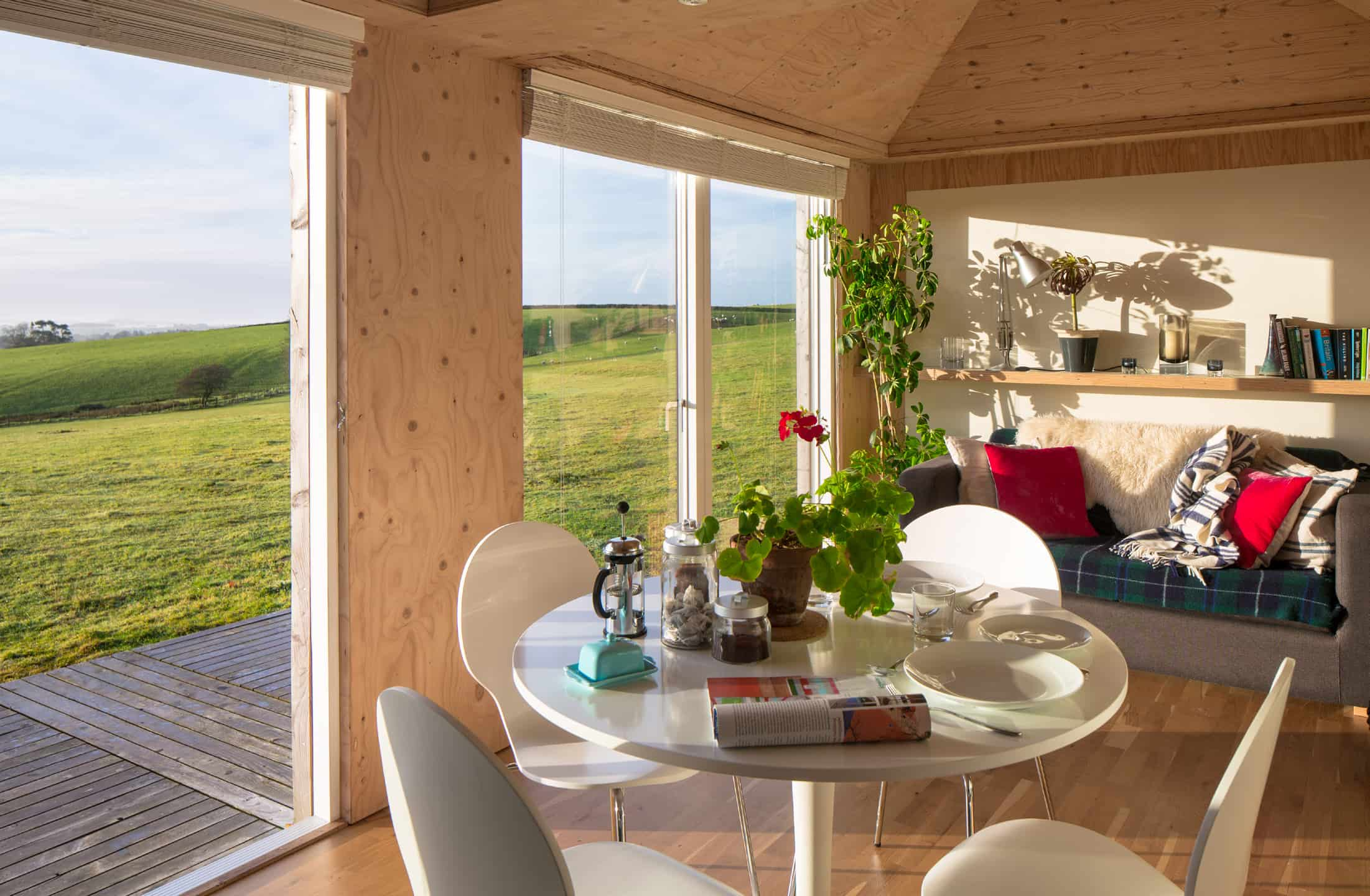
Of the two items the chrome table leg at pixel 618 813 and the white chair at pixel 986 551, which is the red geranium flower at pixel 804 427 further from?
the chrome table leg at pixel 618 813

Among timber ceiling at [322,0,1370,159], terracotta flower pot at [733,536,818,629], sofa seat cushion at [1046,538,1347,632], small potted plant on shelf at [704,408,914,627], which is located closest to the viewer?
small potted plant on shelf at [704,408,914,627]

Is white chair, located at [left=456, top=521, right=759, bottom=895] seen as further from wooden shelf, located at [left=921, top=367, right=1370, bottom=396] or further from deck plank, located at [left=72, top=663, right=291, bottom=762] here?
wooden shelf, located at [left=921, top=367, right=1370, bottom=396]

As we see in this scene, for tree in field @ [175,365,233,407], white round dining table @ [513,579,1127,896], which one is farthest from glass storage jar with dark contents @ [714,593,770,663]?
tree in field @ [175,365,233,407]

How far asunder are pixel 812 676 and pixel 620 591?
0.39 meters

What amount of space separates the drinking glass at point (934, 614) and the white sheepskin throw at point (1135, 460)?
2706 mm

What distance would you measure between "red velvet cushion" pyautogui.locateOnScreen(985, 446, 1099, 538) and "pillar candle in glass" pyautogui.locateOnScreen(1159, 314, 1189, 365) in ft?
2.52

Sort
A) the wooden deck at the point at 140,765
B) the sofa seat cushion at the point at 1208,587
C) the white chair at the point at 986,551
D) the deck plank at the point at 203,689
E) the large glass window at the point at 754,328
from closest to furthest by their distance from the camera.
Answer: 1. the white chair at the point at 986,551
2. the wooden deck at the point at 140,765
3. the sofa seat cushion at the point at 1208,587
4. the deck plank at the point at 203,689
5. the large glass window at the point at 754,328

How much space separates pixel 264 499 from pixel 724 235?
3115 millimetres

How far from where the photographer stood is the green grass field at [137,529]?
452cm

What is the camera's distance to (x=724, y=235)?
4.36 meters

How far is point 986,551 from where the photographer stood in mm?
2592

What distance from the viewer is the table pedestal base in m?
1.79

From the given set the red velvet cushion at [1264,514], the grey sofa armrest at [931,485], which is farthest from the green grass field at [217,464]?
the red velvet cushion at [1264,514]

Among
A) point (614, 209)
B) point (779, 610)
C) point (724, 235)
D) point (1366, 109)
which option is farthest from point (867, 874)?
point (1366, 109)
